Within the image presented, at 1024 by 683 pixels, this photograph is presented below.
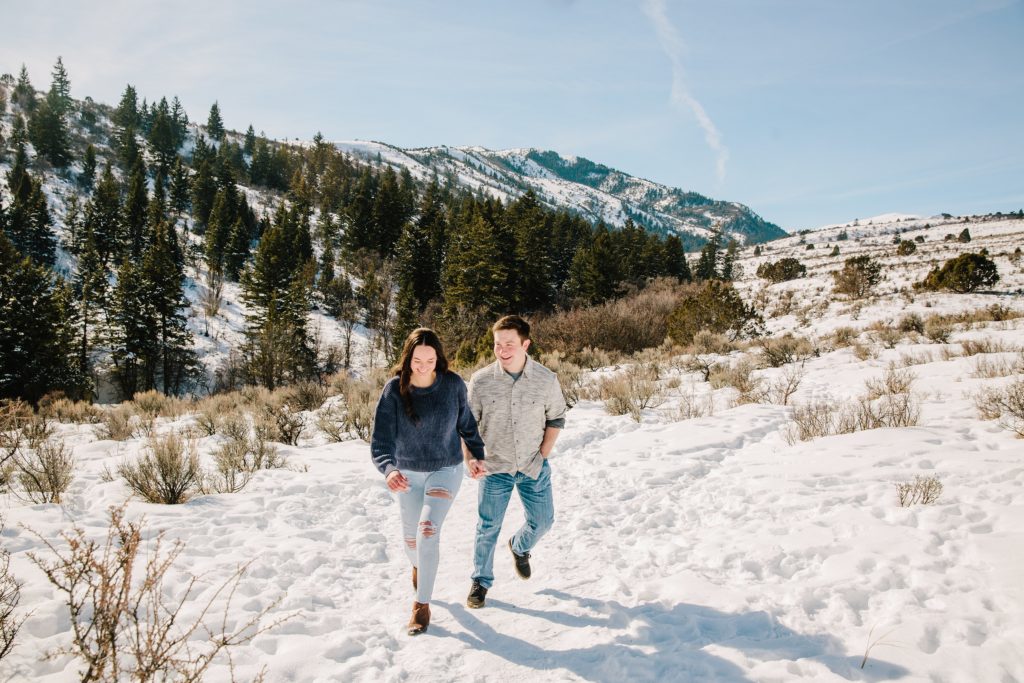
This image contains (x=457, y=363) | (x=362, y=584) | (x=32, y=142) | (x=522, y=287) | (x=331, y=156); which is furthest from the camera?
(x=331, y=156)

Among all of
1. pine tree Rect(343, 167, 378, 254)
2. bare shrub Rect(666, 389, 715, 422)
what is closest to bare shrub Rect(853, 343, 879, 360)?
bare shrub Rect(666, 389, 715, 422)

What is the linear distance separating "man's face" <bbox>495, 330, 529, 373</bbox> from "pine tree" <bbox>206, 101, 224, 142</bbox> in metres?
139

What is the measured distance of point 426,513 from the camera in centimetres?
304

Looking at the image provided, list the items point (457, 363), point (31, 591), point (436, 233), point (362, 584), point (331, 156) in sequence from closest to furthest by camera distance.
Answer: point (31, 591)
point (362, 584)
point (457, 363)
point (436, 233)
point (331, 156)

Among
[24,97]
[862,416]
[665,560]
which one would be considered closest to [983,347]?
[862,416]

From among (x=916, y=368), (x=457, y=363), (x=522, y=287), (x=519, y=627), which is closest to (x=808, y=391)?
(x=916, y=368)

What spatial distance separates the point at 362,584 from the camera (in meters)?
3.84

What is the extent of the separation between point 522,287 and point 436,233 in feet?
61.5

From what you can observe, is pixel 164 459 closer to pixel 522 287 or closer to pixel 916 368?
pixel 916 368

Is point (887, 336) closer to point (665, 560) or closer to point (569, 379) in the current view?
point (569, 379)

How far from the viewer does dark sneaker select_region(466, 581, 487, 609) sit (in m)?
3.37

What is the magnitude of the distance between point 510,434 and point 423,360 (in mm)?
801

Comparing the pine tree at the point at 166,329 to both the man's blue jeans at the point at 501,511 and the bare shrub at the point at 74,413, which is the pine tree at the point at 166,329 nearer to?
the bare shrub at the point at 74,413

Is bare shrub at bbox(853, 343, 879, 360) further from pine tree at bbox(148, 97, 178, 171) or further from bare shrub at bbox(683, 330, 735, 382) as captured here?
pine tree at bbox(148, 97, 178, 171)
